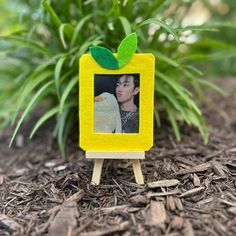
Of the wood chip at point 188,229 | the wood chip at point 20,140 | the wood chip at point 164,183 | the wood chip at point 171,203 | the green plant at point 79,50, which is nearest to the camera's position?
the wood chip at point 188,229

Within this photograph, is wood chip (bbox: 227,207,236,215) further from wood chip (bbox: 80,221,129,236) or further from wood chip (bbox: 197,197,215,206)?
wood chip (bbox: 80,221,129,236)

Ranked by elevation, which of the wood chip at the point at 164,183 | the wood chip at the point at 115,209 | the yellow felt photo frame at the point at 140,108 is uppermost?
the yellow felt photo frame at the point at 140,108

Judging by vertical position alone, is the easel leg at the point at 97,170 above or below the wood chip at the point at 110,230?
above

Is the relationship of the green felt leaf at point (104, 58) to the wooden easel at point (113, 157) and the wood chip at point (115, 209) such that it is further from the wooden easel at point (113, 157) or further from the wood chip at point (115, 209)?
the wood chip at point (115, 209)

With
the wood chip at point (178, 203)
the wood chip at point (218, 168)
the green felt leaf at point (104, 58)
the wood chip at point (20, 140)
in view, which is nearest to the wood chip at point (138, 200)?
the wood chip at point (178, 203)

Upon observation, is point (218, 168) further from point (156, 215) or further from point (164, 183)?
point (156, 215)

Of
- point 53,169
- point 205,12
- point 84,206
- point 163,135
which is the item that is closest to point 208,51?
point 205,12

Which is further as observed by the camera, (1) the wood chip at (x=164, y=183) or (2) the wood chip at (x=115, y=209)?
(1) the wood chip at (x=164, y=183)

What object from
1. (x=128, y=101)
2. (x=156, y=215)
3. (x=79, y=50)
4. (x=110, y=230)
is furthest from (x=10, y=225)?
(x=79, y=50)
